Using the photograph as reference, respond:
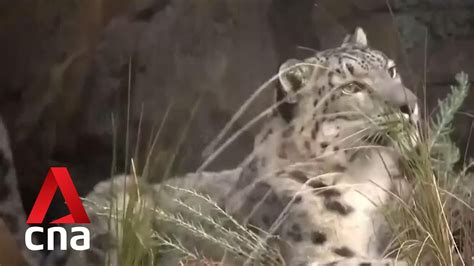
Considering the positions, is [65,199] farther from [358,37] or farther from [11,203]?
[358,37]

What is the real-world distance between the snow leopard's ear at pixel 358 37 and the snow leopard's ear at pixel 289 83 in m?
0.11

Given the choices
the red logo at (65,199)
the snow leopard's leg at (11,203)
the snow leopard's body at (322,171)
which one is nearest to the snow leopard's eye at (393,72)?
the snow leopard's body at (322,171)

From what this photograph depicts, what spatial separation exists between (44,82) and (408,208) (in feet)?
2.67

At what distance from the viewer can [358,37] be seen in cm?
158

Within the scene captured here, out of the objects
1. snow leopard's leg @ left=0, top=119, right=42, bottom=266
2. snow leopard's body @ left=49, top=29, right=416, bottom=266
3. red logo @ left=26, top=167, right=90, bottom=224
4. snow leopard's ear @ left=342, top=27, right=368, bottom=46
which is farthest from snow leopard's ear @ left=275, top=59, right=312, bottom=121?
snow leopard's leg @ left=0, top=119, right=42, bottom=266

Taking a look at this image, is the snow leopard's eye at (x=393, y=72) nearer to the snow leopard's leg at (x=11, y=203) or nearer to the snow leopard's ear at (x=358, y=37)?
the snow leopard's ear at (x=358, y=37)

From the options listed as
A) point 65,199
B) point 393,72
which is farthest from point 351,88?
point 65,199

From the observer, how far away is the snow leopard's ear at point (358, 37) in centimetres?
158

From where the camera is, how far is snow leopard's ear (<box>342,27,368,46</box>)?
1579mm

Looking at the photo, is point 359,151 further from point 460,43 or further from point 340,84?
point 460,43

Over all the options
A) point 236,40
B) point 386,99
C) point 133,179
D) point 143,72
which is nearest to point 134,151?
point 133,179

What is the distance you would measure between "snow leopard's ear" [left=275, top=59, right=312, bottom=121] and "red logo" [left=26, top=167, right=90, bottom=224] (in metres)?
0.48

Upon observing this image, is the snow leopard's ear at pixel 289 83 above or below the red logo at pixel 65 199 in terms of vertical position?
above

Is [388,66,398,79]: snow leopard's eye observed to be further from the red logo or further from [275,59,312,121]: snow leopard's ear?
the red logo
